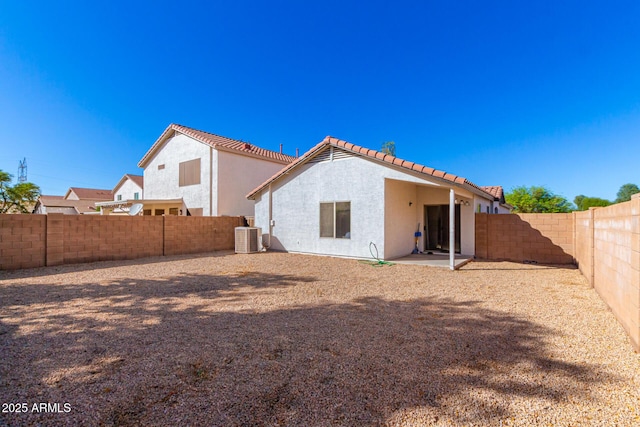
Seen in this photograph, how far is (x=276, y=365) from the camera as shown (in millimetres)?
3324

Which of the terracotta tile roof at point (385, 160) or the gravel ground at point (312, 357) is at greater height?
the terracotta tile roof at point (385, 160)

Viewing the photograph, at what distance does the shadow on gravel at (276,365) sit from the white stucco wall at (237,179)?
12861mm

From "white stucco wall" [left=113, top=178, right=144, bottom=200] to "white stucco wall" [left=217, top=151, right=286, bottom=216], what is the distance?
16186 millimetres

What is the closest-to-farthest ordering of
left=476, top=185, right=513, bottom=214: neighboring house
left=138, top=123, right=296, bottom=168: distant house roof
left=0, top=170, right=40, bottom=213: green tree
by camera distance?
left=476, top=185, right=513, bottom=214: neighboring house
left=138, top=123, right=296, bottom=168: distant house roof
left=0, top=170, right=40, bottom=213: green tree

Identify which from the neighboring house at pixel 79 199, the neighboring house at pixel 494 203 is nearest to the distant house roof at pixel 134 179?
the neighboring house at pixel 79 199

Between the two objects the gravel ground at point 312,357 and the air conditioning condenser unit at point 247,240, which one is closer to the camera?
the gravel ground at point 312,357

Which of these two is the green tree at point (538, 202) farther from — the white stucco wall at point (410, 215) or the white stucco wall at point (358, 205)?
the white stucco wall at point (358, 205)

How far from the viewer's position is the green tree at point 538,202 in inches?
1189

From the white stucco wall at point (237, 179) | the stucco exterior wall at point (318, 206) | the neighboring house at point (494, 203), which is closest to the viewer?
the stucco exterior wall at point (318, 206)

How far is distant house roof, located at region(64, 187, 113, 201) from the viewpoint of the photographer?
3925 cm

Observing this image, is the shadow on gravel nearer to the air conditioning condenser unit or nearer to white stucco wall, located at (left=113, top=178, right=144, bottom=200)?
the air conditioning condenser unit

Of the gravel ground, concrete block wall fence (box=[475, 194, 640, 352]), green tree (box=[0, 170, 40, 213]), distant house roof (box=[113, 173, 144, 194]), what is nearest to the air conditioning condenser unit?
the gravel ground

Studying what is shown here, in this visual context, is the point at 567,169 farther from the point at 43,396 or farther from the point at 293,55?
the point at 43,396

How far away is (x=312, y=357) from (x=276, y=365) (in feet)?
1.55
